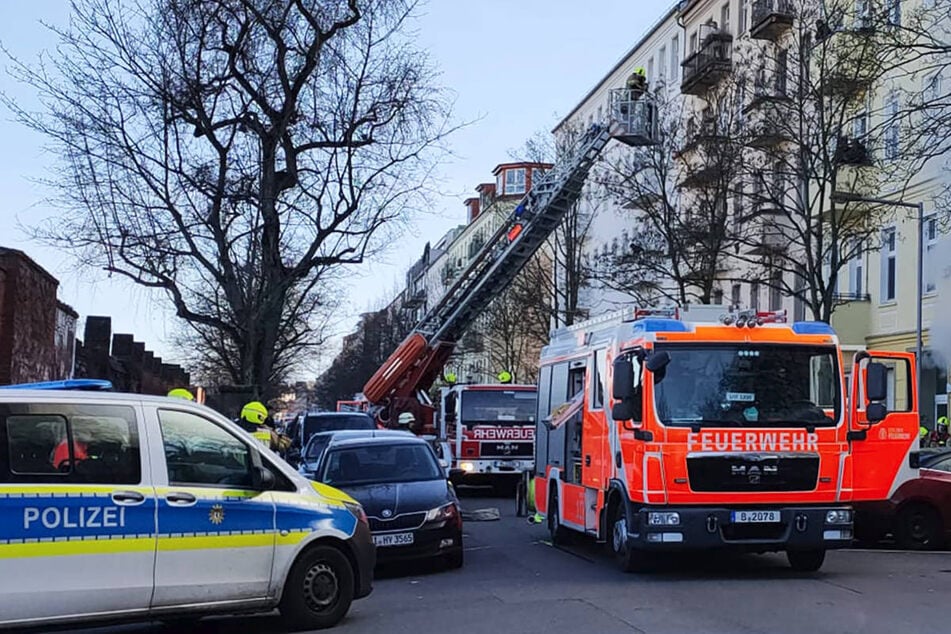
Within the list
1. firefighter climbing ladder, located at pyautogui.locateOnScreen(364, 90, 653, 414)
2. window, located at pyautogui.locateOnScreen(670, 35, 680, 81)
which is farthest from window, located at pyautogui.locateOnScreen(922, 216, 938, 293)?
window, located at pyautogui.locateOnScreen(670, 35, 680, 81)

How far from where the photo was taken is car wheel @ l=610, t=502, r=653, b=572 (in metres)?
12.8

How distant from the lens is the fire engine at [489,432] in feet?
86.6

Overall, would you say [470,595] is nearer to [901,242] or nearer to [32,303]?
[32,303]

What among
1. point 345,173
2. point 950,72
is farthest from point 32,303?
point 950,72

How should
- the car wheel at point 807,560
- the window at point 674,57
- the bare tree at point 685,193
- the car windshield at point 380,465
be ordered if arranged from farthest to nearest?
the window at point 674,57
the bare tree at point 685,193
the car windshield at point 380,465
the car wheel at point 807,560

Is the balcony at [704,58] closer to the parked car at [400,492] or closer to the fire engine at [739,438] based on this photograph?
the parked car at [400,492]

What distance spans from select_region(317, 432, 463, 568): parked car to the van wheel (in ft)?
9.48

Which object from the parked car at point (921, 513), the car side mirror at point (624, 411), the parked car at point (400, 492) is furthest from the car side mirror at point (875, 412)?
the parked car at point (400, 492)

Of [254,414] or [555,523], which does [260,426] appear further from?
[555,523]

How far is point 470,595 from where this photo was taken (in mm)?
11688

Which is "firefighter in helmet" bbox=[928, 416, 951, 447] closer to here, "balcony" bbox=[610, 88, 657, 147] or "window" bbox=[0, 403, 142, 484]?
"balcony" bbox=[610, 88, 657, 147]

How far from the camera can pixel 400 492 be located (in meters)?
13.7

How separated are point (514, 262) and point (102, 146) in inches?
359

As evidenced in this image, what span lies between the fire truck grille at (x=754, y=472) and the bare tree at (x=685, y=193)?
48.1 ft
